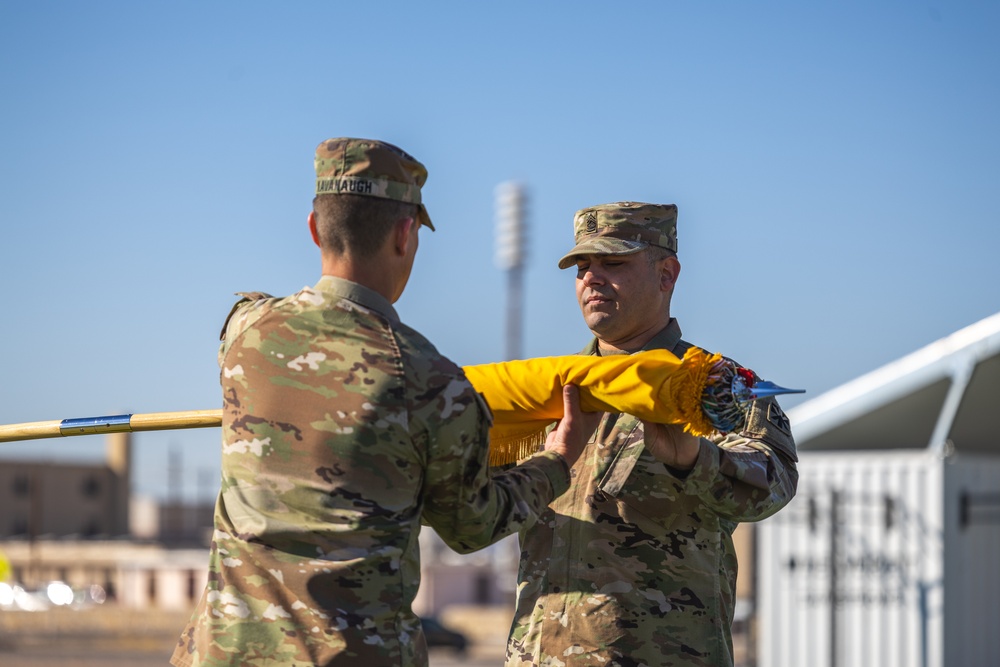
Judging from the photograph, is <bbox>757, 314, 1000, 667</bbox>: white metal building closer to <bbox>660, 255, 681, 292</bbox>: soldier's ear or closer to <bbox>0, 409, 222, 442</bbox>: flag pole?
<bbox>660, 255, 681, 292</bbox>: soldier's ear

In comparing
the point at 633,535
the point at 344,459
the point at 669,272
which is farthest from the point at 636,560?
the point at 344,459

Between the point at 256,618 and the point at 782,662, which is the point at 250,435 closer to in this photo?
the point at 256,618

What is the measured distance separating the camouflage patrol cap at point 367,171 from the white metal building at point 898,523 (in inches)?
393

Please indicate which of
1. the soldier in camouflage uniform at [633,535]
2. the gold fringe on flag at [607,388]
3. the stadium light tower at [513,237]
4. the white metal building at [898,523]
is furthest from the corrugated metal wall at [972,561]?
the stadium light tower at [513,237]

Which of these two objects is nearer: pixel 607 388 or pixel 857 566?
pixel 607 388

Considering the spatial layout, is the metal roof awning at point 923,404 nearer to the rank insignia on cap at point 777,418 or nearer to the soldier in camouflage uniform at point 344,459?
the rank insignia on cap at point 777,418

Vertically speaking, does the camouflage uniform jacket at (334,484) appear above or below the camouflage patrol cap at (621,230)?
below

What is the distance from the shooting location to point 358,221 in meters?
3.24

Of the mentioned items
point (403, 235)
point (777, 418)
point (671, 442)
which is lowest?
point (671, 442)

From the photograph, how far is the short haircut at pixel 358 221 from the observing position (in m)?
3.23

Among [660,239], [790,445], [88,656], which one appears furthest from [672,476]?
[88,656]

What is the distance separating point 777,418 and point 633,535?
576 millimetres

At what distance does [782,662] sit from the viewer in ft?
48.5

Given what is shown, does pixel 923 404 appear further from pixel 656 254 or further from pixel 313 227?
pixel 313 227
